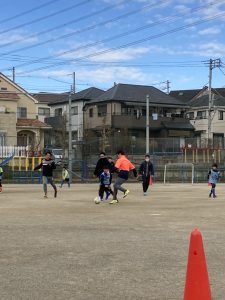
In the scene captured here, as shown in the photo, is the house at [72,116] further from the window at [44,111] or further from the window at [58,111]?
the window at [44,111]

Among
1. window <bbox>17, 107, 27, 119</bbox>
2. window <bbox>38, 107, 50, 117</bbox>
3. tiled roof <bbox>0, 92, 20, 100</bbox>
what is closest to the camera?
tiled roof <bbox>0, 92, 20, 100</bbox>

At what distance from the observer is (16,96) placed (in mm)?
50156

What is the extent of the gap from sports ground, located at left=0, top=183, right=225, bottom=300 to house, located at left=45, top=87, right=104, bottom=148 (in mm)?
42627

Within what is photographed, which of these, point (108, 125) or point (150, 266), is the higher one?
point (108, 125)

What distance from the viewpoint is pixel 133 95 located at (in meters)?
60.8

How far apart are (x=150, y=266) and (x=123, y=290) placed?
128cm

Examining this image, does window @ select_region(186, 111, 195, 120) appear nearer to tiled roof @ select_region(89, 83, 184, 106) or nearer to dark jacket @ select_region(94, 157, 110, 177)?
tiled roof @ select_region(89, 83, 184, 106)

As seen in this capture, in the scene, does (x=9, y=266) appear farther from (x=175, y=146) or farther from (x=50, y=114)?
(x=50, y=114)

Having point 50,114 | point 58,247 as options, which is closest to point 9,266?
point 58,247

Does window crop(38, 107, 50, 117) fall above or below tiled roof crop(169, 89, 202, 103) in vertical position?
A: below

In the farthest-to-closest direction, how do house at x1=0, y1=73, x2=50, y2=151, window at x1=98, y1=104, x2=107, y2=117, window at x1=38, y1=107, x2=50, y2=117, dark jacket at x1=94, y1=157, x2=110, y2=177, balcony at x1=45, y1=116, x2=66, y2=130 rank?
window at x1=38, y1=107, x2=50, y2=117 → balcony at x1=45, y1=116, x2=66, y2=130 → window at x1=98, y1=104, x2=107, y2=117 → house at x1=0, y1=73, x2=50, y2=151 → dark jacket at x1=94, y1=157, x2=110, y2=177

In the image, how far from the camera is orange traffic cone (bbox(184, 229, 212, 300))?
466 centimetres

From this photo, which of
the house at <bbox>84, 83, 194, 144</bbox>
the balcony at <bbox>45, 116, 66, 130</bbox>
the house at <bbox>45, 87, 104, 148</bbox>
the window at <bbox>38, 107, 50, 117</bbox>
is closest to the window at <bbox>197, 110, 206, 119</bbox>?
the house at <bbox>84, 83, 194, 144</bbox>

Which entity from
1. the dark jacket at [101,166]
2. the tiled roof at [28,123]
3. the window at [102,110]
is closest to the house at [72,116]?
the window at [102,110]
